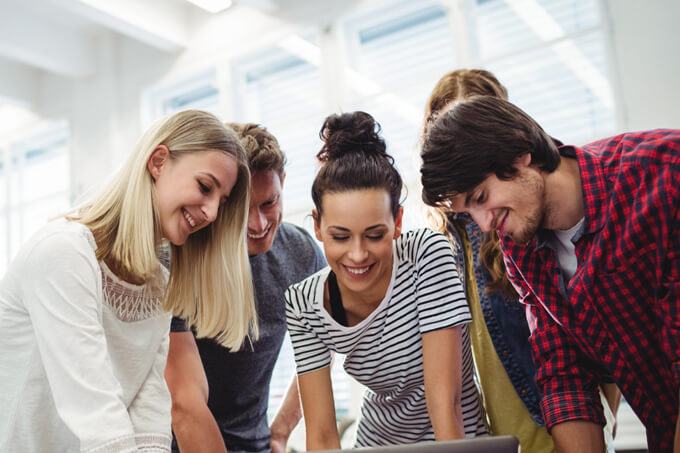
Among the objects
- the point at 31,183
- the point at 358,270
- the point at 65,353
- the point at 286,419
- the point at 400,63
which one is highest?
the point at 400,63

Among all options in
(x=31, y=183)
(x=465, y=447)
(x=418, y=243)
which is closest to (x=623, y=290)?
(x=418, y=243)

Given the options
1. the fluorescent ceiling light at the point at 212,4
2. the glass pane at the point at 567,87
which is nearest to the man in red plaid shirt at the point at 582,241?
the glass pane at the point at 567,87

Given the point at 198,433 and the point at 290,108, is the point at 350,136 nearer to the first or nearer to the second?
the point at 198,433

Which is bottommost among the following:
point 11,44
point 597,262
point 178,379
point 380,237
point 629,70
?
point 178,379

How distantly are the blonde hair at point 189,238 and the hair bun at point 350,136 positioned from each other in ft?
0.83

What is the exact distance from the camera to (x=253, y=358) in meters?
1.80

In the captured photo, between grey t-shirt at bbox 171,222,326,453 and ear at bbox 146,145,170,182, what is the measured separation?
430 millimetres

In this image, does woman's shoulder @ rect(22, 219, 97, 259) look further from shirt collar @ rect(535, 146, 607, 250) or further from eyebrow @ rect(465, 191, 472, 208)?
shirt collar @ rect(535, 146, 607, 250)

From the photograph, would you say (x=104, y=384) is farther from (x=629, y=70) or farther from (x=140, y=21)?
(x=140, y=21)

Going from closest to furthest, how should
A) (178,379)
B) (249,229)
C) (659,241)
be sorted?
(659,241) < (178,379) < (249,229)

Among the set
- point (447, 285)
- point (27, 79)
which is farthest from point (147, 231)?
point (27, 79)

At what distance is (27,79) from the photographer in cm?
576

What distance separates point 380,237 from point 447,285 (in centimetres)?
19

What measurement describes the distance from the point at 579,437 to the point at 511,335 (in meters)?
0.37
